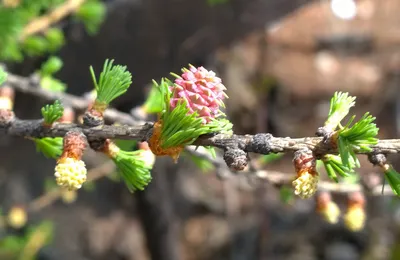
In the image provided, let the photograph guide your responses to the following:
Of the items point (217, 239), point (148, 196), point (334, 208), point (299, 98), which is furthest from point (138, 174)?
point (299, 98)

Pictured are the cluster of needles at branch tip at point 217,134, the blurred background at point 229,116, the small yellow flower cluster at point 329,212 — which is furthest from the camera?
the blurred background at point 229,116

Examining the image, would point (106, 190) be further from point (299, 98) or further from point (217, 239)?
point (299, 98)

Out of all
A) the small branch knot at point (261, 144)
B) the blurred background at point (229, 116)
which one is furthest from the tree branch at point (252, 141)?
the blurred background at point (229, 116)

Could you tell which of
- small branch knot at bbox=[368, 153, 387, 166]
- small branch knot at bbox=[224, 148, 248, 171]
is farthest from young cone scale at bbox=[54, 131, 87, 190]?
small branch knot at bbox=[368, 153, 387, 166]

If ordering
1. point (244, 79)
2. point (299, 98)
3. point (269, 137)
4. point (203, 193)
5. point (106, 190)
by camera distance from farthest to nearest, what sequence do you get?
point (299, 98)
point (244, 79)
point (203, 193)
point (106, 190)
point (269, 137)

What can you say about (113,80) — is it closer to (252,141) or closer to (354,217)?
(252,141)

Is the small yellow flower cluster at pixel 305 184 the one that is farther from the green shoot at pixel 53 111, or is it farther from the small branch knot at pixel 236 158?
the green shoot at pixel 53 111

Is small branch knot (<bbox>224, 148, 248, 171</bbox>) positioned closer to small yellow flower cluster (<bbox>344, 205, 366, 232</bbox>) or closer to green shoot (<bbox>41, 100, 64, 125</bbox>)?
green shoot (<bbox>41, 100, 64, 125</bbox>)
